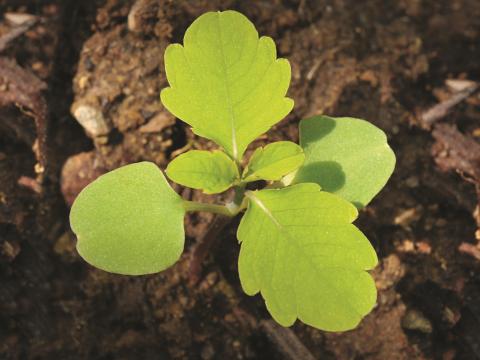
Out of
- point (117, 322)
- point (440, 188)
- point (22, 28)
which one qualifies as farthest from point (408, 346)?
point (22, 28)

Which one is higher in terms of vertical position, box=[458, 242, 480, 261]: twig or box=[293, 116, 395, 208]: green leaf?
box=[293, 116, 395, 208]: green leaf

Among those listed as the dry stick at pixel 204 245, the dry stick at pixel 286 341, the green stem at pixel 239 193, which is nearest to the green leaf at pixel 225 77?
the green stem at pixel 239 193

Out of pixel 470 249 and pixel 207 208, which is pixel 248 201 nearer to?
pixel 207 208

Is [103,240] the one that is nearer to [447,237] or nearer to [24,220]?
[24,220]

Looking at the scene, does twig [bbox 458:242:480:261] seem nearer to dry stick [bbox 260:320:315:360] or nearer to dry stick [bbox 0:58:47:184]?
dry stick [bbox 260:320:315:360]

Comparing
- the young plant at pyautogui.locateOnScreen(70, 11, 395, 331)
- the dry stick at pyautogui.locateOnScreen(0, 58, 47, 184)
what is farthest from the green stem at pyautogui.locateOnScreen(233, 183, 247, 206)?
the dry stick at pyautogui.locateOnScreen(0, 58, 47, 184)

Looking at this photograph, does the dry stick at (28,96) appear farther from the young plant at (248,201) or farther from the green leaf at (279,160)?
the green leaf at (279,160)

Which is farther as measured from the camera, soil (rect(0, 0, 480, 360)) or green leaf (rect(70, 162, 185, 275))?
soil (rect(0, 0, 480, 360))
